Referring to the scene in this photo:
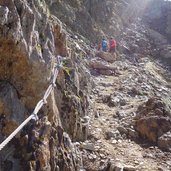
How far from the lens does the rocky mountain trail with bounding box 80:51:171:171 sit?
8.86 metres

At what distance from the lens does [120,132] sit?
1106 cm

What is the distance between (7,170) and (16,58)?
2.01 meters

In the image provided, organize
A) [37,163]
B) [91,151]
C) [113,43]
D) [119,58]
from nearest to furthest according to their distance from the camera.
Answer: [37,163] → [91,151] → [113,43] → [119,58]

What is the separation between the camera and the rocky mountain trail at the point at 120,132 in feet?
29.1

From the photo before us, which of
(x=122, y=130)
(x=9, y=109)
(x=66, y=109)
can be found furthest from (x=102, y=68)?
(x=9, y=109)

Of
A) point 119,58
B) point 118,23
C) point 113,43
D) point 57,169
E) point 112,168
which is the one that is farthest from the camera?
point 118,23

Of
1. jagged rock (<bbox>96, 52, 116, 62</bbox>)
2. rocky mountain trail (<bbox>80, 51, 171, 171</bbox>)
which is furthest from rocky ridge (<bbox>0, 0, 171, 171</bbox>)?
jagged rock (<bbox>96, 52, 116, 62</bbox>)

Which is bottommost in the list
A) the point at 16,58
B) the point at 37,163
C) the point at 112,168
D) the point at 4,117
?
the point at 112,168

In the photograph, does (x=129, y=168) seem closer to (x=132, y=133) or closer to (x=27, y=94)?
(x=132, y=133)

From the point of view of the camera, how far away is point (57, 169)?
6.66 metres

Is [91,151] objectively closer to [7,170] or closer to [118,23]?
[7,170]

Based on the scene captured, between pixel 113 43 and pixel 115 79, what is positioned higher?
Result: pixel 113 43

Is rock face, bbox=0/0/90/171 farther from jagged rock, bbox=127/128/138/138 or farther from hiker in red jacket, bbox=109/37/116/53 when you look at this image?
hiker in red jacket, bbox=109/37/116/53

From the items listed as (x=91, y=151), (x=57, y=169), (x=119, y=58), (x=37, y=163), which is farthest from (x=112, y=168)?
(x=119, y=58)
